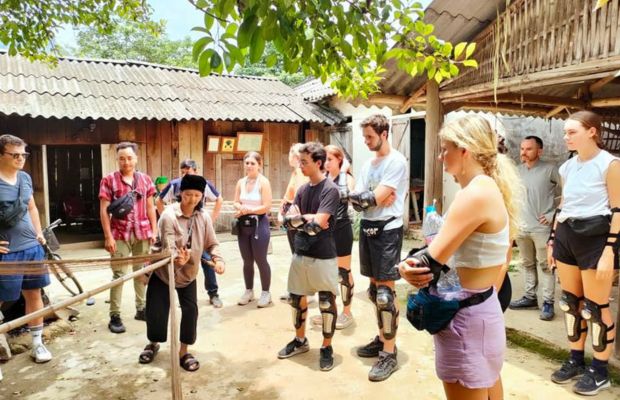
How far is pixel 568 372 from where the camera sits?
302 cm

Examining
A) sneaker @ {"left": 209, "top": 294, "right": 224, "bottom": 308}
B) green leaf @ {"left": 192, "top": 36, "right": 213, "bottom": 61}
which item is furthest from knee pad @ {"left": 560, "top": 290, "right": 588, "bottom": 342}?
sneaker @ {"left": 209, "top": 294, "right": 224, "bottom": 308}

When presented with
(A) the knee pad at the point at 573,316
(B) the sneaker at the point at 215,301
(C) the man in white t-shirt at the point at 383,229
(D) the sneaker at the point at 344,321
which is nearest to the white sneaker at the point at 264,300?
(B) the sneaker at the point at 215,301

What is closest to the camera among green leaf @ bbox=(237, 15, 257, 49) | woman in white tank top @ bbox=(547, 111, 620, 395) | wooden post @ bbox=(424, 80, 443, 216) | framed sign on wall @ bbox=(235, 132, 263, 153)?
green leaf @ bbox=(237, 15, 257, 49)

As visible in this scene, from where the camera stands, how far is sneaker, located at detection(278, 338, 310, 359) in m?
3.48

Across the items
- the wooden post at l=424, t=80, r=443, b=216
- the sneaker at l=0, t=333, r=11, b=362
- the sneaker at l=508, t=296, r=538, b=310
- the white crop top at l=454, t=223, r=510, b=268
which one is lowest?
the sneaker at l=0, t=333, r=11, b=362

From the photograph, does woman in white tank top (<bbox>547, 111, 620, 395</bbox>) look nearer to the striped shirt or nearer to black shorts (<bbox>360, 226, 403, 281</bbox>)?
black shorts (<bbox>360, 226, 403, 281</bbox>)

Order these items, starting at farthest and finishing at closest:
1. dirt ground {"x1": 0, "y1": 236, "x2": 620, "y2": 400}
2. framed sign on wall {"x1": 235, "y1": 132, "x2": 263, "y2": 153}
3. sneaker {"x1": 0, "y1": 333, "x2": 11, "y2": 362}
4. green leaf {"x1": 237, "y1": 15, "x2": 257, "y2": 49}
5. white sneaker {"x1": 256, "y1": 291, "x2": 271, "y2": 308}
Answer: framed sign on wall {"x1": 235, "y1": 132, "x2": 263, "y2": 153} → white sneaker {"x1": 256, "y1": 291, "x2": 271, "y2": 308} → sneaker {"x1": 0, "y1": 333, "x2": 11, "y2": 362} → dirt ground {"x1": 0, "y1": 236, "x2": 620, "y2": 400} → green leaf {"x1": 237, "y1": 15, "x2": 257, "y2": 49}

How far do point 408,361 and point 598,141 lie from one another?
2128 millimetres

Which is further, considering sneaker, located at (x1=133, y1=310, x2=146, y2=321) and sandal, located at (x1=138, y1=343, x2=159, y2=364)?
sneaker, located at (x1=133, y1=310, x2=146, y2=321)

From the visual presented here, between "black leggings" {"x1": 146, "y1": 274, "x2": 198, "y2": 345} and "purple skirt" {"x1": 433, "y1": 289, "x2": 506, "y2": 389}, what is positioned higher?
"purple skirt" {"x1": 433, "y1": 289, "x2": 506, "y2": 389}

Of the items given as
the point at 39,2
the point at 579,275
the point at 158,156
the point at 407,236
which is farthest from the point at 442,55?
the point at 158,156

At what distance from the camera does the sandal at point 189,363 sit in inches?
129

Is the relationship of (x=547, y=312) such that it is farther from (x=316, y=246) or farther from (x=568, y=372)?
(x=316, y=246)

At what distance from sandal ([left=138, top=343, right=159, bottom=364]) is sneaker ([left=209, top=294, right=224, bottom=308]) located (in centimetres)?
122
